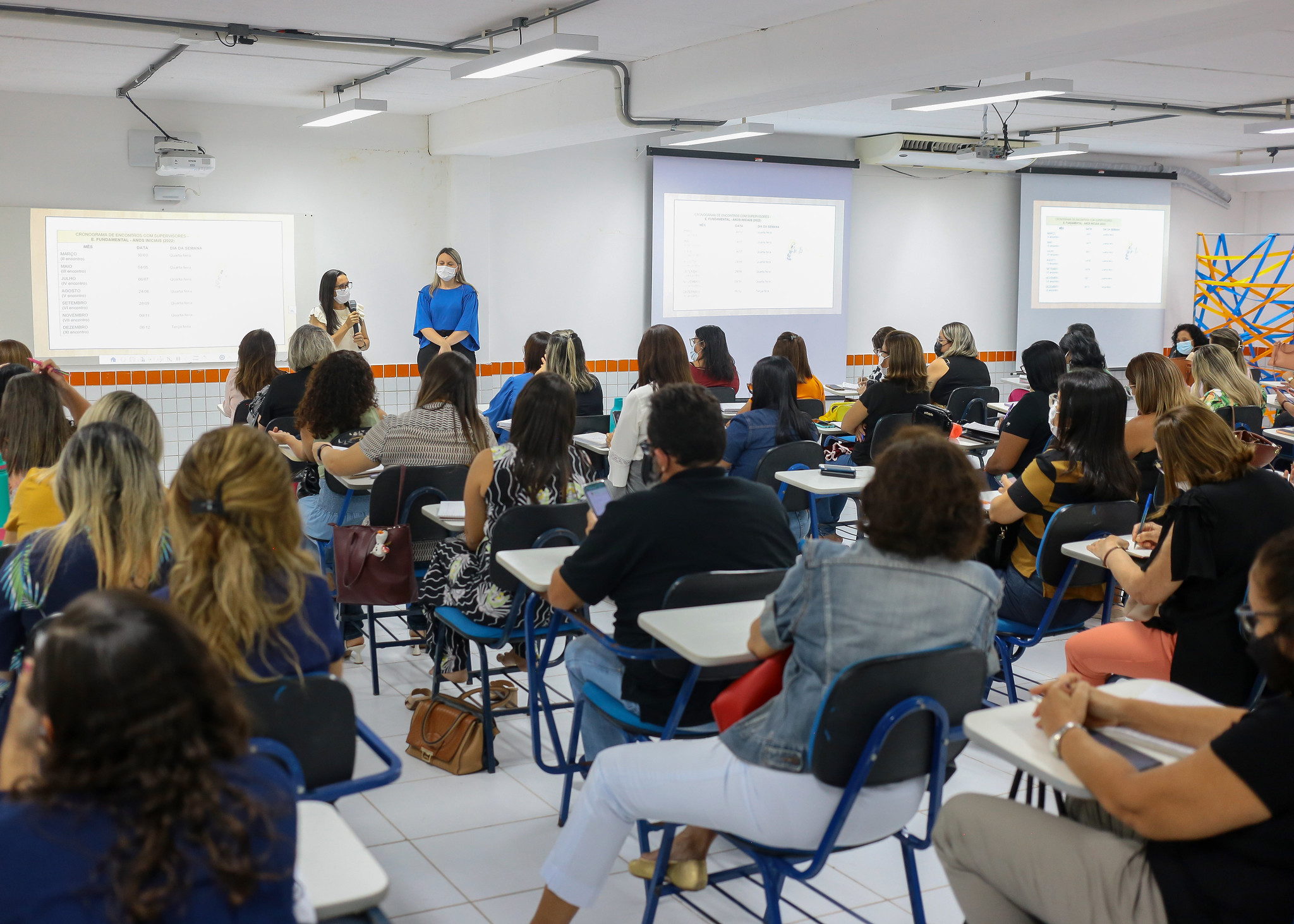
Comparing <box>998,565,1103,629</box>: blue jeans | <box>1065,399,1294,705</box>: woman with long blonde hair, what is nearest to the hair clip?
<box>1065,399,1294,705</box>: woman with long blonde hair

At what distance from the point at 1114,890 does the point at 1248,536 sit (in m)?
1.31

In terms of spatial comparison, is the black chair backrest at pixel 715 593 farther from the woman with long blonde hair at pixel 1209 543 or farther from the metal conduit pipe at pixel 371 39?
the metal conduit pipe at pixel 371 39

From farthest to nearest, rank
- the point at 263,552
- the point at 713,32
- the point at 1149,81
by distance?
the point at 1149,81, the point at 713,32, the point at 263,552

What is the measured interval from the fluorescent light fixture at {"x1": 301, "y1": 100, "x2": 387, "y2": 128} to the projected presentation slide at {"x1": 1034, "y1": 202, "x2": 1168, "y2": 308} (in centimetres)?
675

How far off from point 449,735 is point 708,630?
1.39m

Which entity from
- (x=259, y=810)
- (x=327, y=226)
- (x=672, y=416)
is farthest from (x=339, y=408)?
(x=327, y=226)

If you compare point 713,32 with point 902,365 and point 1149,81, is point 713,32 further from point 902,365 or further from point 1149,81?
point 1149,81

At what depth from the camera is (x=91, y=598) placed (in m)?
1.17

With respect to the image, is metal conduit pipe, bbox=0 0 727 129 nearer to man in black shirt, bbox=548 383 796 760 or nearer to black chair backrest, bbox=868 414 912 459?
black chair backrest, bbox=868 414 912 459

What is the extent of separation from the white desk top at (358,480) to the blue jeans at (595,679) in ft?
4.76

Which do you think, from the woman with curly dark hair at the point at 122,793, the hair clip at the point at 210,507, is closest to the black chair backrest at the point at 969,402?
the hair clip at the point at 210,507

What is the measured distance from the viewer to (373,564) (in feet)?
11.9

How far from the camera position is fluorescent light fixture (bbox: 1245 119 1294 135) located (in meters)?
7.73

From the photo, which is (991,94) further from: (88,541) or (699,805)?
(88,541)
